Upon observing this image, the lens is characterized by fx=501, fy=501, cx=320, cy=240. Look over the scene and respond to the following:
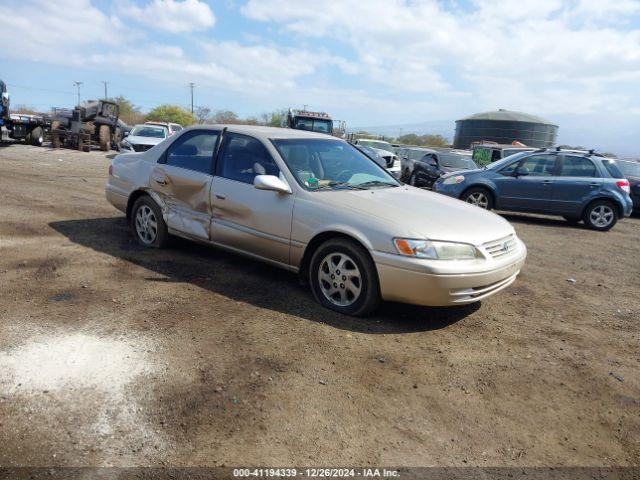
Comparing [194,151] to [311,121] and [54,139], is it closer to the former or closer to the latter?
[311,121]

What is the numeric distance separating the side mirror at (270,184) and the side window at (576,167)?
8185 millimetres

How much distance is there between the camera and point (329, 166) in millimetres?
5074

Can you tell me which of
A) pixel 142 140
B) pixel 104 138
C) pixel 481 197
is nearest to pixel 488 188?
pixel 481 197

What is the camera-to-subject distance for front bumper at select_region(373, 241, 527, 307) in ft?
12.7

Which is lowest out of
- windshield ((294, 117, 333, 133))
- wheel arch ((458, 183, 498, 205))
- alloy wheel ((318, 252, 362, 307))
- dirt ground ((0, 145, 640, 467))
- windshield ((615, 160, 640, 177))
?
dirt ground ((0, 145, 640, 467))

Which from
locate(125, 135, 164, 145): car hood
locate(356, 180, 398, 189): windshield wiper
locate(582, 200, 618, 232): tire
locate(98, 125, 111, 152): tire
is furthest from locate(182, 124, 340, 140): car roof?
locate(98, 125, 111, 152): tire

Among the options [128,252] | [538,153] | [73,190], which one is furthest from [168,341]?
[538,153]

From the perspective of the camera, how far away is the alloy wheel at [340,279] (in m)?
4.20

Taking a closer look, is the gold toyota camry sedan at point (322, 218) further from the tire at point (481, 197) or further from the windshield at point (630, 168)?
the windshield at point (630, 168)

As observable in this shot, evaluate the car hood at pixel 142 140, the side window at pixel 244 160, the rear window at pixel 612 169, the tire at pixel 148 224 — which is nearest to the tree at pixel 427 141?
the car hood at pixel 142 140

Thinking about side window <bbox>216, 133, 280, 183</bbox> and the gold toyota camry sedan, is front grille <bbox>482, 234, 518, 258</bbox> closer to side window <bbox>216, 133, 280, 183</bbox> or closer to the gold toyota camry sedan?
the gold toyota camry sedan

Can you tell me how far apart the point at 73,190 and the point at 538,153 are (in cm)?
971

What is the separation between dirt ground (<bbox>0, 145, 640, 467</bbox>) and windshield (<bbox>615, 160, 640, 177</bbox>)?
993cm

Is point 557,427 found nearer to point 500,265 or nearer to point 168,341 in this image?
point 500,265
